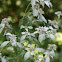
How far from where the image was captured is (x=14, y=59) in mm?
1445

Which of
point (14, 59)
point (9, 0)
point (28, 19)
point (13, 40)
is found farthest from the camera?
point (9, 0)

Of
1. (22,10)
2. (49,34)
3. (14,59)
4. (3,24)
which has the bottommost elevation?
(14,59)

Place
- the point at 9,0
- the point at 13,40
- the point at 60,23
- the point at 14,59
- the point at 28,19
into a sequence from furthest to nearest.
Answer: the point at 60,23
the point at 9,0
the point at 14,59
the point at 28,19
the point at 13,40

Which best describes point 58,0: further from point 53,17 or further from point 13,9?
point 13,9

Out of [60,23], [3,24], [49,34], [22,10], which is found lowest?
[49,34]

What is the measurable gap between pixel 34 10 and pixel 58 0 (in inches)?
74.4

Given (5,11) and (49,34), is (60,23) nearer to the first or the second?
(5,11)

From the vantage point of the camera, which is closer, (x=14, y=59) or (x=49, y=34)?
(x=49, y=34)

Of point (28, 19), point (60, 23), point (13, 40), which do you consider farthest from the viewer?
point (60, 23)

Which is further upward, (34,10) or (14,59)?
(34,10)

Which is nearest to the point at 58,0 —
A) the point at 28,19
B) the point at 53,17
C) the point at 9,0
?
the point at 53,17

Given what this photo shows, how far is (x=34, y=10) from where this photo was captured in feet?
3.91

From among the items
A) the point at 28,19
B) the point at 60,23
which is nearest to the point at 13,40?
the point at 28,19

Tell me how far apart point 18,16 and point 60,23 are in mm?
847
